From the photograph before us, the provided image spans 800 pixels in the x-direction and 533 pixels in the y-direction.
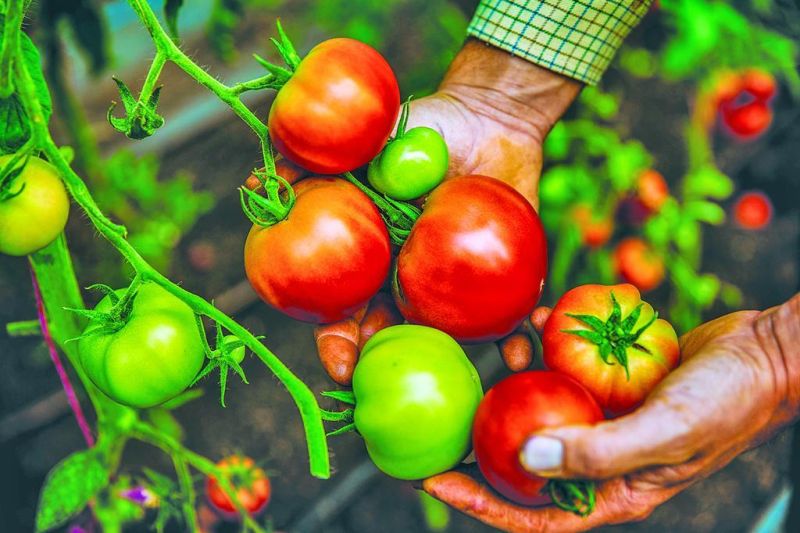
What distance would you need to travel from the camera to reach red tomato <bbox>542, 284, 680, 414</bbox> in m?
1.04

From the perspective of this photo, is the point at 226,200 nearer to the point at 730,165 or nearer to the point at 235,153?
the point at 235,153

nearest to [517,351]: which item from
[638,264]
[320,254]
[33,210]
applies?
[320,254]

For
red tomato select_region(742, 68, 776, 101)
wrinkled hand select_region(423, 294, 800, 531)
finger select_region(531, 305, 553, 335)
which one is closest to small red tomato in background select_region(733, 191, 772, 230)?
red tomato select_region(742, 68, 776, 101)

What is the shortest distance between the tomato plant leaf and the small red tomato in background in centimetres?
205

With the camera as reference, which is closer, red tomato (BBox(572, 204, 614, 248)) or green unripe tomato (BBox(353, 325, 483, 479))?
green unripe tomato (BBox(353, 325, 483, 479))

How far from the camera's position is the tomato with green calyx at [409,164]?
112 cm

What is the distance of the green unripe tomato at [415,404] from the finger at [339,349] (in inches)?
4.1

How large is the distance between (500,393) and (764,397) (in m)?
0.42

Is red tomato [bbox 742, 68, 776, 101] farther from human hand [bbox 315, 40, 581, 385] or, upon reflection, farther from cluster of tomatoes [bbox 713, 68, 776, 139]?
human hand [bbox 315, 40, 581, 385]

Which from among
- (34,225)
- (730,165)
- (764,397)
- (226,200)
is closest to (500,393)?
(764,397)

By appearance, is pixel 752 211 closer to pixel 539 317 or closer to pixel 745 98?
pixel 745 98

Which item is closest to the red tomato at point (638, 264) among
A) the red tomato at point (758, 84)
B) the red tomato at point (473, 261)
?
the red tomato at point (758, 84)

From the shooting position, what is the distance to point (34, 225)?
90 cm

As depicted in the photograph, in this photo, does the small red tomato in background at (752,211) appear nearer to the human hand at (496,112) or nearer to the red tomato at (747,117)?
the red tomato at (747,117)
